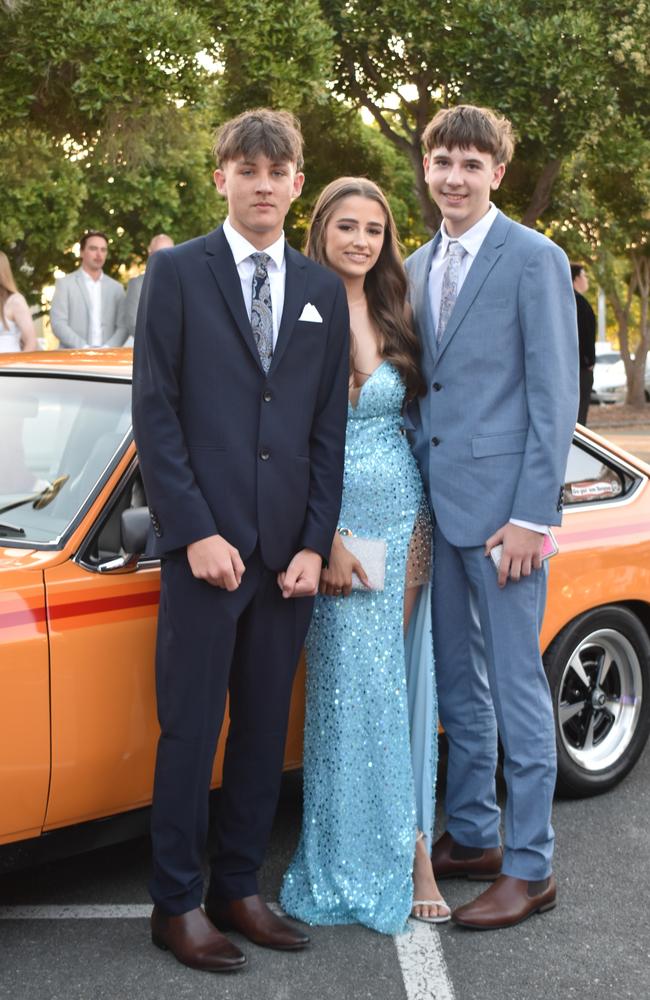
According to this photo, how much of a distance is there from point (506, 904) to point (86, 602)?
1.49 meters

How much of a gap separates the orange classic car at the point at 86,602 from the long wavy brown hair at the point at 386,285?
736mm

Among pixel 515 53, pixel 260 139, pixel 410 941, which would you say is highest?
pixel 515 53

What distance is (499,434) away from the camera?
3.60 metres

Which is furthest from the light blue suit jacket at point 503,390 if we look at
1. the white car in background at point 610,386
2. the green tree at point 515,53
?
the white car in background at point 610,386

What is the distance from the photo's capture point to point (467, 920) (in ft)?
11.7

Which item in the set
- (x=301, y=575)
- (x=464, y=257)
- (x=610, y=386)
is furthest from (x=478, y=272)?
(x=610, y=386)

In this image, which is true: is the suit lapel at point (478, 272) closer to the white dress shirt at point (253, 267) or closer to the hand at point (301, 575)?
the white dress shirt at point (253, 267)

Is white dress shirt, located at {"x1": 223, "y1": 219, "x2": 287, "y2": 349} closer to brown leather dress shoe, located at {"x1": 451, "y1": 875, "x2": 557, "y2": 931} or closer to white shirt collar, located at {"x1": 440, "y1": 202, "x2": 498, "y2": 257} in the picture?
white shirt collar, located at {"x1": 440, "y1": 202, "x2": 498, "y2": 257}

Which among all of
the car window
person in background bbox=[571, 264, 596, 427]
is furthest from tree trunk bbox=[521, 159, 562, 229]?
the car window

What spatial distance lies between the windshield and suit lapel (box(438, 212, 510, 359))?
0.99 meters

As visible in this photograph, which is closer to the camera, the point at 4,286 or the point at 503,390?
the point at 503,390

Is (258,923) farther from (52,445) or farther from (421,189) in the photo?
(421,189)

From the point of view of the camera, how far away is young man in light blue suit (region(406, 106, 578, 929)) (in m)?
3.51

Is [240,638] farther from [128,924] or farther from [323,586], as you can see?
[128,924]
